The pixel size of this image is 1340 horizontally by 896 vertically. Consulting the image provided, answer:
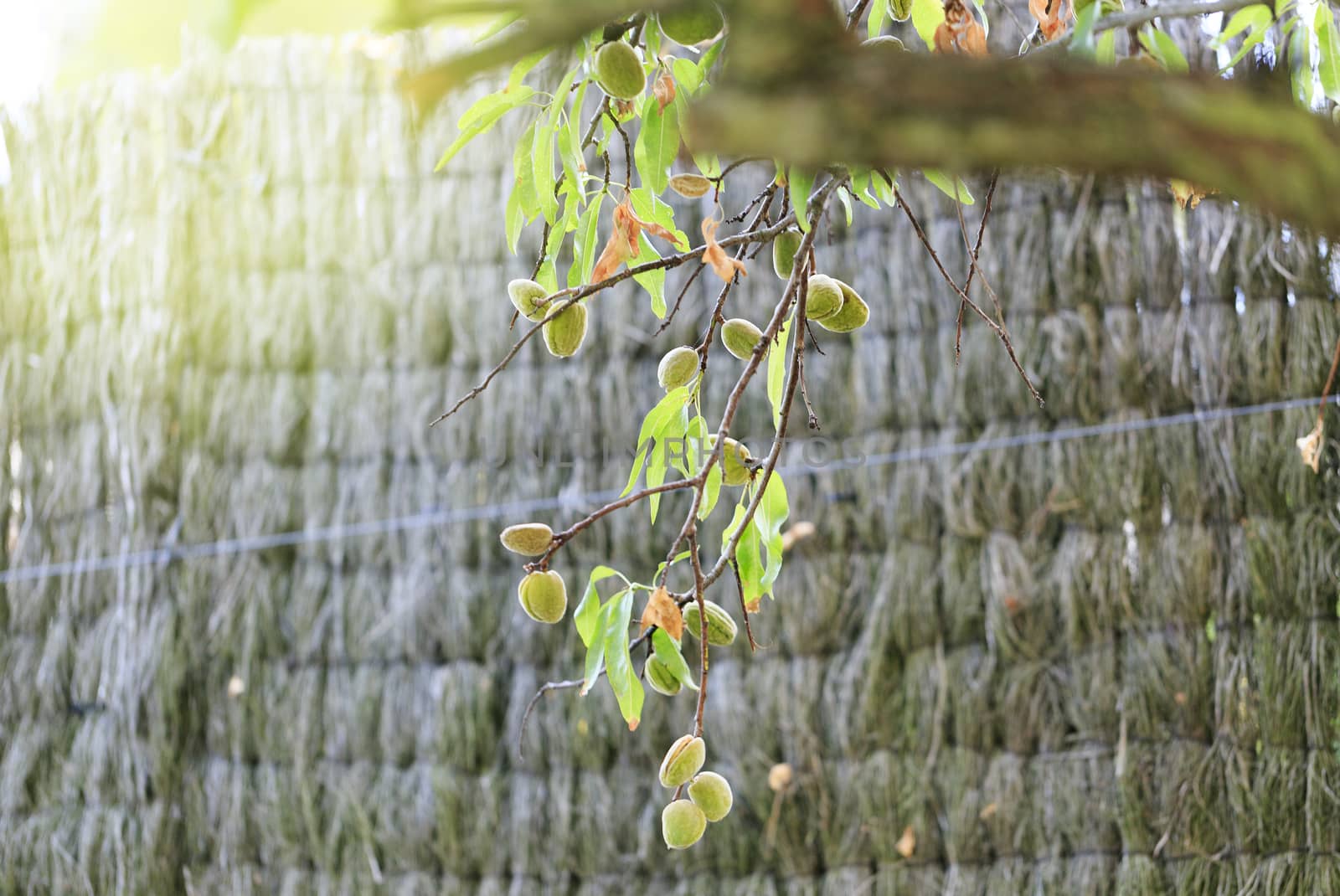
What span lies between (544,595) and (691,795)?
A: 0.10 m

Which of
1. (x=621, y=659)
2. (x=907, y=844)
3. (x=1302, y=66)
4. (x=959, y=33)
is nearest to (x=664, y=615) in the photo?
(x=621, y=659)

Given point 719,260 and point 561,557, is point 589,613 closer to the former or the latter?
point 719,260

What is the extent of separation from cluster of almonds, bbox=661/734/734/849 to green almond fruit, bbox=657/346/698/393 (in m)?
0.15

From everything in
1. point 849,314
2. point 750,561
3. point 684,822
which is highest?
point 849,314

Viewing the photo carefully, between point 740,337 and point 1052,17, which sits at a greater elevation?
point 1052,17

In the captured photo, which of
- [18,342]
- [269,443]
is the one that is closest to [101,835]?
[269,443]

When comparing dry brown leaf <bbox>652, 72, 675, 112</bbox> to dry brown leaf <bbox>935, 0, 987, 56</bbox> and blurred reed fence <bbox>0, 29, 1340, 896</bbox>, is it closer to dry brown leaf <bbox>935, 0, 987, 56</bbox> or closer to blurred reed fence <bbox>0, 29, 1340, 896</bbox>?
dry brown leaf <bbox>935, 0, 987, 56</bbox>

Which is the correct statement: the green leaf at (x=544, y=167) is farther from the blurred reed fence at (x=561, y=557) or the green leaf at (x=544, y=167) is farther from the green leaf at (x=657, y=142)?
the blurred reed fence at (x=561, y=557)

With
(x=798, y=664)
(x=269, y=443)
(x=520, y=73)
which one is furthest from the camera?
(x=269, y=443)

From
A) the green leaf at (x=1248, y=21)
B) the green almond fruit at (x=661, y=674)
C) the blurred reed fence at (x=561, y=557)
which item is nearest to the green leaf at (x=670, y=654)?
the green almond fruit at (x=661, y=674)

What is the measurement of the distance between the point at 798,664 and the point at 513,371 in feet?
1.31

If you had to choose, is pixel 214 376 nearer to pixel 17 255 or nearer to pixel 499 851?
pixel 17 255

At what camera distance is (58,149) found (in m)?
1.24

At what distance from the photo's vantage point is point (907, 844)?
103 centimetres
